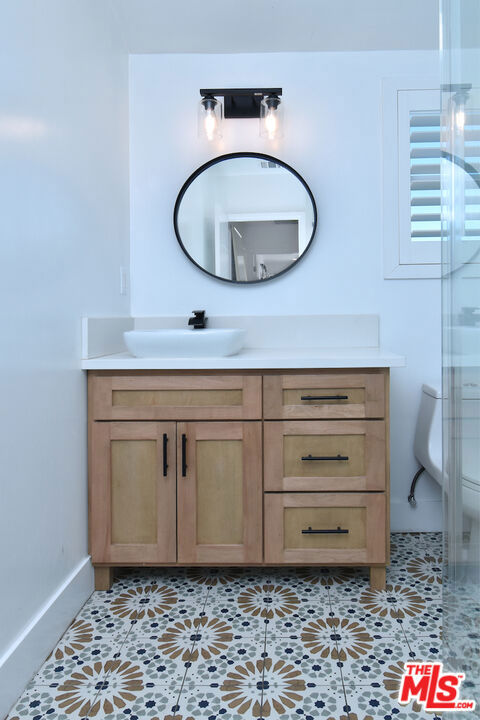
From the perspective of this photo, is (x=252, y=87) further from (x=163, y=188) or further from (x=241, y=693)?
(x=241, y=693)

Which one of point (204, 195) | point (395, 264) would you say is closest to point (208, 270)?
point (204, 195)

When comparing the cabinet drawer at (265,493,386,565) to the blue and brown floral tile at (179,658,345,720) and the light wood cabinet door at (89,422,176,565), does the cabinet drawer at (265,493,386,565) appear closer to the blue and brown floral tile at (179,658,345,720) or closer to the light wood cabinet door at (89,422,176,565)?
the light wood cabinet door at (89,422,176,565)

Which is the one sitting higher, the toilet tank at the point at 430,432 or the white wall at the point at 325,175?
the white wall at the point at 325,175

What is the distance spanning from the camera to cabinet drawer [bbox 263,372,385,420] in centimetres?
191

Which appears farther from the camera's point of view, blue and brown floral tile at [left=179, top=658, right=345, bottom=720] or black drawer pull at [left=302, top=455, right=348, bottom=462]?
black drawer pull at [left=302, top=455, right=348, bottom=462]

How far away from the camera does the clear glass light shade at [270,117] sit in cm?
240

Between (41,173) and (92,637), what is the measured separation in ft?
4.49

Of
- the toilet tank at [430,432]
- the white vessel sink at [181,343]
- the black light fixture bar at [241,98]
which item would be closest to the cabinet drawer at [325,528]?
the toilet tank at [430,432]

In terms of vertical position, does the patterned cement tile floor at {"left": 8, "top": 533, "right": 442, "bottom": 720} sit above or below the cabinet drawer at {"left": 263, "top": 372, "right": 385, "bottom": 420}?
below

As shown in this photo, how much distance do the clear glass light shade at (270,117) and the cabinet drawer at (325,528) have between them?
155 centimetres

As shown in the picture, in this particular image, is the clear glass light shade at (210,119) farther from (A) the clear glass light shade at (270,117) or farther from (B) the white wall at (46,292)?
(B) the white wall at (46,292)

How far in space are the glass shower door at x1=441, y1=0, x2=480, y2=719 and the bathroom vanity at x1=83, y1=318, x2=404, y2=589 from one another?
3.39 ft

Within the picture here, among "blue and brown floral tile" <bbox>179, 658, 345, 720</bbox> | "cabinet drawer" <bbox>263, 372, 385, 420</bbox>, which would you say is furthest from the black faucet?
"blue and brown floral tile" <bbox>179, 658, 345, 720</bbox>

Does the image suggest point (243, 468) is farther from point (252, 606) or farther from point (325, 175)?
point (325, 175)
